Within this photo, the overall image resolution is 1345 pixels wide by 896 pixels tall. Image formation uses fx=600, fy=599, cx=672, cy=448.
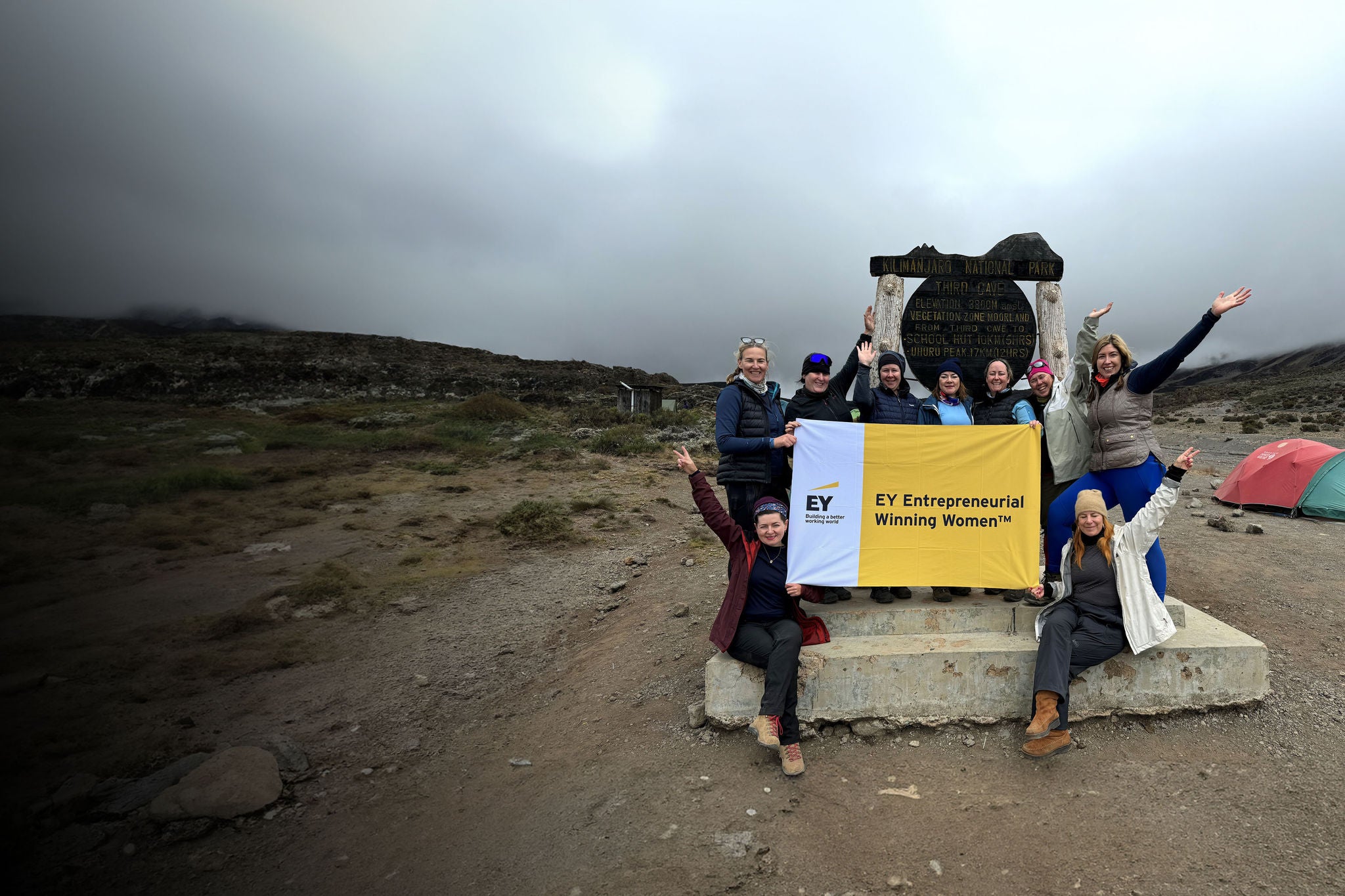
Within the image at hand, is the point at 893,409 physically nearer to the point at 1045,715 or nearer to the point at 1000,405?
the point at 1000,405

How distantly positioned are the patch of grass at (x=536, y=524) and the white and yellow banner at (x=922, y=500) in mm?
6673

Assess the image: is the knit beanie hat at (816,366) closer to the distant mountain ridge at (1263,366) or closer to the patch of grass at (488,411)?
the patch of grass at (488,411)

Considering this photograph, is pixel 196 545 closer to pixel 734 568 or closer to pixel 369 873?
pixel 369 873

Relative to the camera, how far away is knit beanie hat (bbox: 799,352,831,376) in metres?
4.86

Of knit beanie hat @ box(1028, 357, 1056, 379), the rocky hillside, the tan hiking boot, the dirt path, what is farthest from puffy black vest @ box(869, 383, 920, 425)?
the rocky hillside

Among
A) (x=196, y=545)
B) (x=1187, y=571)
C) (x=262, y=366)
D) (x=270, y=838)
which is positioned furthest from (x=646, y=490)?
(x=262, y=366)

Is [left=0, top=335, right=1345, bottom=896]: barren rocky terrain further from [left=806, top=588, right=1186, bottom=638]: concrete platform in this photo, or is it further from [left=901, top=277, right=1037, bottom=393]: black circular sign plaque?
[left=901, top=277, right=1037, bottom=393]: black circular sign plaque

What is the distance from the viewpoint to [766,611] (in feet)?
13.5

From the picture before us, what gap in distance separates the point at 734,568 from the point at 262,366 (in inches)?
2040

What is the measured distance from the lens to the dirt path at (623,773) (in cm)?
303

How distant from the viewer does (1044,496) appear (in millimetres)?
5078

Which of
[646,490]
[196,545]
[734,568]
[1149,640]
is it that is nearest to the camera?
[1149,640]

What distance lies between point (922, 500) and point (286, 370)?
5168 cm

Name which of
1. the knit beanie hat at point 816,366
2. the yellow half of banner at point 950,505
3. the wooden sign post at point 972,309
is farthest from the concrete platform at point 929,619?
the wooden sign post at point 972,309
